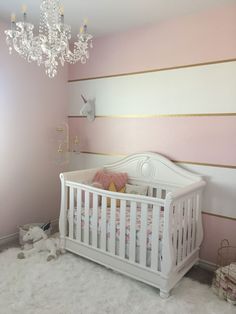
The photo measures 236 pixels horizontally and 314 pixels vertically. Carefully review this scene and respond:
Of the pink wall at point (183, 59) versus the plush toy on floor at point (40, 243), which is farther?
the plush toy on floor at point (40, 243)

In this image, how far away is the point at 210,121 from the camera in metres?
2.57

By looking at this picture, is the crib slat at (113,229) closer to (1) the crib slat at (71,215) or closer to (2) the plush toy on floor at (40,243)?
(1) the crib slat at (71,215)

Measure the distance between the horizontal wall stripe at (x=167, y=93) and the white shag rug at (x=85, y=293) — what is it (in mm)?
1554

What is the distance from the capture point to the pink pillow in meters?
3.01

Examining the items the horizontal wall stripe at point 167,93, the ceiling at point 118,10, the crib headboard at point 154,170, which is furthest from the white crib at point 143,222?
the ceiling at point 118,10

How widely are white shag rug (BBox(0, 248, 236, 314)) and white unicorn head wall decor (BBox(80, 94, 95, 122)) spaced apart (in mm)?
1688

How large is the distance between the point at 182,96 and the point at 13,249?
228 centimetres

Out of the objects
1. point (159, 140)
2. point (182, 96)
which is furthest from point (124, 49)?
point (159, 140)

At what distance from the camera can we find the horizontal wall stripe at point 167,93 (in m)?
2.49

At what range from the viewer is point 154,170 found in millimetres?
2896

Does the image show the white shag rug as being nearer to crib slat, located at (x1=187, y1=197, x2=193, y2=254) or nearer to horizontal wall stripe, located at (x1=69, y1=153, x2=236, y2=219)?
crib slat, located at (x1=187, y1=197, x2=193, y2=254)

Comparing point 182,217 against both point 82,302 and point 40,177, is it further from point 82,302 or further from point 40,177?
point 40,177

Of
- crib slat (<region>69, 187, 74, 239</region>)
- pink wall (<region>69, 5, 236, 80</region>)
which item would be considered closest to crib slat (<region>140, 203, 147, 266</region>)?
crib slat (<region>69, 187, 74, 239</region>)

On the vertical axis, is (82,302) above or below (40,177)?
below
